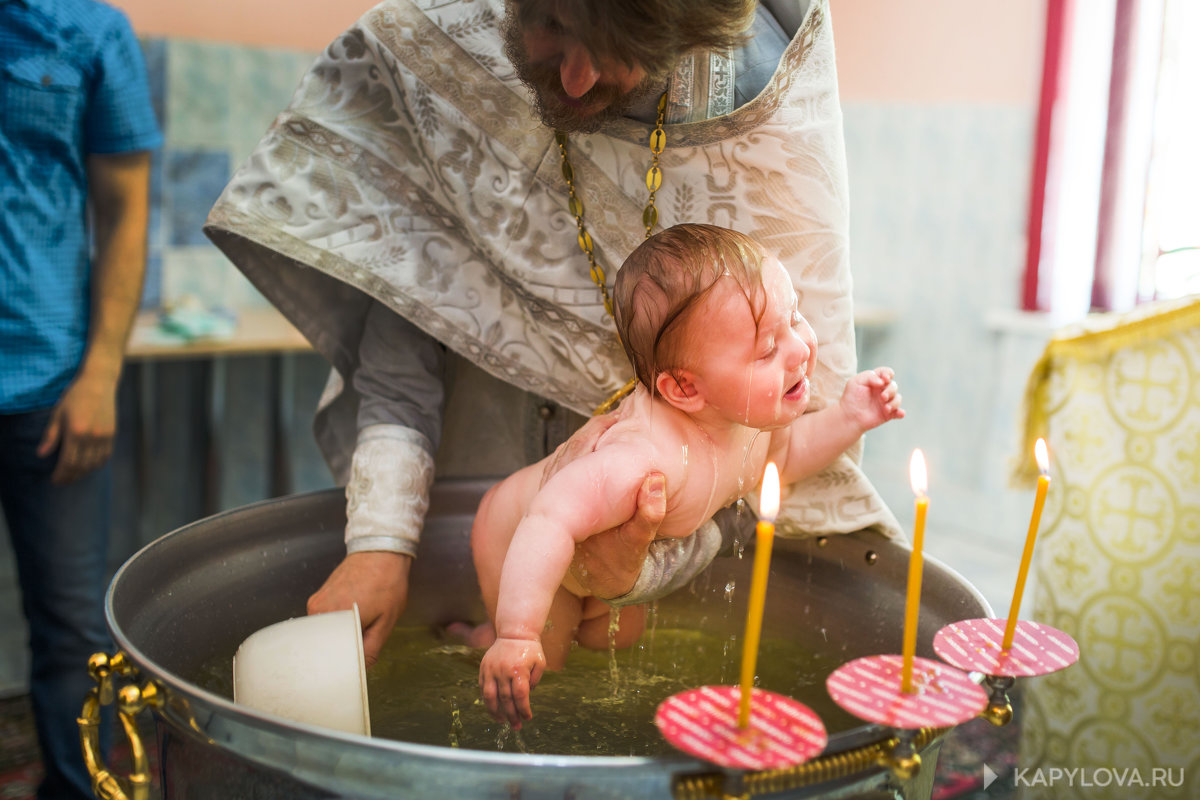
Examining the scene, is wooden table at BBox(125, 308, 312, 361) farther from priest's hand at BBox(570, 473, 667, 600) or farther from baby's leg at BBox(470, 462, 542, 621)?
priest's hand at BBox(570, 473, 667, 600)

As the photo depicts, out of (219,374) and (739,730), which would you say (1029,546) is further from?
(219,374)

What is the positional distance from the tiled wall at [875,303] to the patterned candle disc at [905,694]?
67.2 inches

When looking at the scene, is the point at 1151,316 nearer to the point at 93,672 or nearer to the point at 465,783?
the point at 465,783

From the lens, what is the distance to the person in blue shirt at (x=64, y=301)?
1485mm

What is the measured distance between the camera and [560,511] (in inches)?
32.3

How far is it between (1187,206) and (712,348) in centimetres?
246

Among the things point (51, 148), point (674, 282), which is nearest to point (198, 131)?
point (51, 148)

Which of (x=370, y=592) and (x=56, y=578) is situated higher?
(x=370, y=592)

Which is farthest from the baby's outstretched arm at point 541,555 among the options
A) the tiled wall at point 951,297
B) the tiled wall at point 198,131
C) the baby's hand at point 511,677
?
the tiled wall at point 951,297

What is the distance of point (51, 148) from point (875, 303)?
3.06 m

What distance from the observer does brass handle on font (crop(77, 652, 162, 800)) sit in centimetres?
67

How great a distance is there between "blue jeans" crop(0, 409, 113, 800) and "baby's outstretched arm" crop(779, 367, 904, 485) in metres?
1.18

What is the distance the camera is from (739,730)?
22.5 inches

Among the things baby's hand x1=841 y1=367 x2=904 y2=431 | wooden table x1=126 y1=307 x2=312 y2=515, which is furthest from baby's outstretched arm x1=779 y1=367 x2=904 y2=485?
wooden table x1=126 y1=307 x2=312 y2=515
